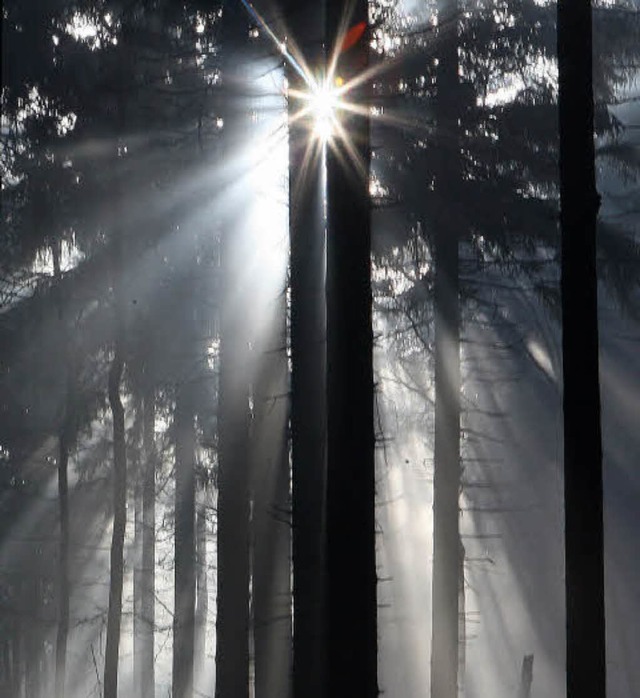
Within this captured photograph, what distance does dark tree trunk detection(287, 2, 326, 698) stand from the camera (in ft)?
24.5

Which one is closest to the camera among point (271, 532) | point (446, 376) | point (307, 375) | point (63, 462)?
point (307, 375)

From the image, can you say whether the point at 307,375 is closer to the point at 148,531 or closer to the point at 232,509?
the point at 232,509

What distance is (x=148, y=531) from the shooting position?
28.1m

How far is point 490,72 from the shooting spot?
13.6 m

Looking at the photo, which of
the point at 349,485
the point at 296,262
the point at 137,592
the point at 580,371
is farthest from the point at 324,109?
the point at 137,592

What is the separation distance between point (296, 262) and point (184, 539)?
15742 millimetres

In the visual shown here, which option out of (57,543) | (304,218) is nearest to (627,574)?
(57,543)

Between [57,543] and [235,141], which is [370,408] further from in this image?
[57,543]

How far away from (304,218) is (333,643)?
9.47 ft

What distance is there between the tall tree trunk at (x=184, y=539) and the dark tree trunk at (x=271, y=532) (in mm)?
7089

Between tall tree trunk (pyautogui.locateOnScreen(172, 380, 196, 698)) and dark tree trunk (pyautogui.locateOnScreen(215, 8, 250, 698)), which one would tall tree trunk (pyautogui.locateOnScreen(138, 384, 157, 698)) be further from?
dark tree trunk (pyautogui.locateOnScreen(215, 8, 250, 698))

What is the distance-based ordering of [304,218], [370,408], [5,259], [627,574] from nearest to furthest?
[370,408] < [304,218] < [5,259] < [627,574]

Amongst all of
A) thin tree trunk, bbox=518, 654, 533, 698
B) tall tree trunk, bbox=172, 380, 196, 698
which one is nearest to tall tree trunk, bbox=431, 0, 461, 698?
tall tree trunk, bbox=172, 380, 196, 698

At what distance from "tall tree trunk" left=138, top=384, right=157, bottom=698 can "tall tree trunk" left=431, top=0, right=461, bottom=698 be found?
22.1 ft
